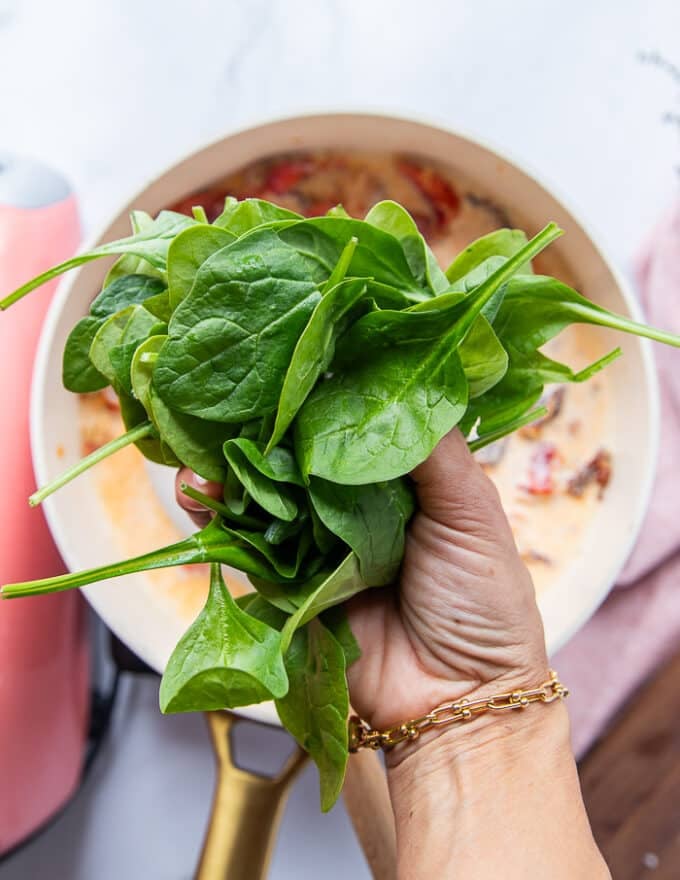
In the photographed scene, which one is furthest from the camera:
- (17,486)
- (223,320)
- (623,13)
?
(623,13)

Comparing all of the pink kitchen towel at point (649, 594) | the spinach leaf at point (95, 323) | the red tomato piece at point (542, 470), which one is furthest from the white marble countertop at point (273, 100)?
the spinach leaf at point (95, 323)

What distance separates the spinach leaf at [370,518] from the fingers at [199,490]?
0.06 m

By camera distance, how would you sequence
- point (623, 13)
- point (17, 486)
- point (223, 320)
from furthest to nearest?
point (623, 13), point (17, 486), point (223, 320)

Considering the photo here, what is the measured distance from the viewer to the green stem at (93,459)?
30 cm

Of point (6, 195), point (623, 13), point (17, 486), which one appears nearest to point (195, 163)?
point (6, 195)

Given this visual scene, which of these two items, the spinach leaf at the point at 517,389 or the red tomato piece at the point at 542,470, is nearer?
the spinach leaf at the point at 517,389

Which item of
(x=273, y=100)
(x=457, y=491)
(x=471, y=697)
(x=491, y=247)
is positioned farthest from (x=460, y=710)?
(x=273, y=100)

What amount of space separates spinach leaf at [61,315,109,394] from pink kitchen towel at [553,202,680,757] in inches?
15.6

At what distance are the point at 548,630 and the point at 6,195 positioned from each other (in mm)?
433

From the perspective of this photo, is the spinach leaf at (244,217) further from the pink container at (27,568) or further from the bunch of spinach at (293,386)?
the pink container at (27,568)

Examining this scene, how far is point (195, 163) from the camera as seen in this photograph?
0.50 metres

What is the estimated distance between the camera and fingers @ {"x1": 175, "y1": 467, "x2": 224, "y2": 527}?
0.35 metres

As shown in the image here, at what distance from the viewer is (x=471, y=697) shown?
1.27ft

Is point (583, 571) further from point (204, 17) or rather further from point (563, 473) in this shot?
point (204, 17)
